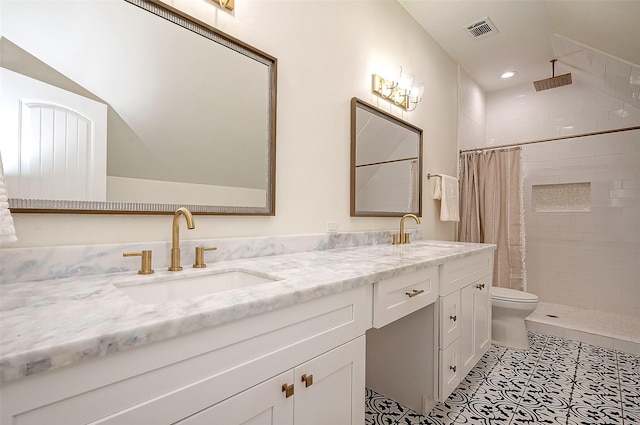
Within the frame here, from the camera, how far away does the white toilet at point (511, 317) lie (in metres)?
2.32

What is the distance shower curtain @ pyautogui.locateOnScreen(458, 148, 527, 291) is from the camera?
2.79 meters

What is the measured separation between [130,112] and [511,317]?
8.99 feet

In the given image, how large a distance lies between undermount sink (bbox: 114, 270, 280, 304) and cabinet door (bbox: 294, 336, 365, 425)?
283 mm

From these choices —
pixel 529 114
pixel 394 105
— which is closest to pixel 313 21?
pixel 394 105

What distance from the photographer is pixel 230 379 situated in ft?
2.18

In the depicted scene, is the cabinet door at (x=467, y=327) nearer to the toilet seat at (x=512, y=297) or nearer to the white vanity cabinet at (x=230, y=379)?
the toilet seat at (x=512, y=297)

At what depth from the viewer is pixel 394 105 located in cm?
227

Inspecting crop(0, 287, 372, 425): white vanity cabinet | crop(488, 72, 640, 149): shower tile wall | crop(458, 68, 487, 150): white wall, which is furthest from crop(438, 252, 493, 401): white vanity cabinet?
crop(488, 72, 640, 149): shower tile wall

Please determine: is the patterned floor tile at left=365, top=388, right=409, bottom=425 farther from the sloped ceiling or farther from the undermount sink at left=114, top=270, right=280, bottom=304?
the sloped ceiling

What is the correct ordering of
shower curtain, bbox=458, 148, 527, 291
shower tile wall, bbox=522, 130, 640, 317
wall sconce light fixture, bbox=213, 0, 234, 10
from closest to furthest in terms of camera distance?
wall sconce light fixture, bbox=213, 0, 234, 10, shower curtain, bbox=458, 148, 527, 291, shower tile wall, bbox=522, 130, 640, 317

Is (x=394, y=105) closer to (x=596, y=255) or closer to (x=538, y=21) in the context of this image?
(x=538, y=21)

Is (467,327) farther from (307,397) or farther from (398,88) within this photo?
(398,88)

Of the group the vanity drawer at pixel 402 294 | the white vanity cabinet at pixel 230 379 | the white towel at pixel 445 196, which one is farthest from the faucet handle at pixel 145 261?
the white towel at pixel 445 196

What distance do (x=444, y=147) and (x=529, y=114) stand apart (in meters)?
1.48
